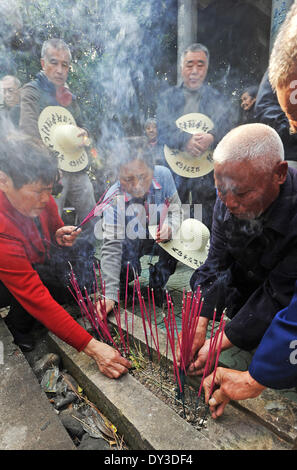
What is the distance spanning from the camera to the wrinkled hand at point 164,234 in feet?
9.89

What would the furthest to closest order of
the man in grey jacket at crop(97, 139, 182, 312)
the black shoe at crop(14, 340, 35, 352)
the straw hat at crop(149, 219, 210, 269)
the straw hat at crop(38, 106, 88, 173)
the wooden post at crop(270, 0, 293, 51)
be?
the wooden post at crop(270, 0, 293, 51) < the straw hat at crop(149, 219, 210, 269) < the man in grey jacket at crop(97, 139, 182, 312) < the straw hat at crop(38, 106, 88, 173) < the black shoe at crop(14, 340, 35, 352)

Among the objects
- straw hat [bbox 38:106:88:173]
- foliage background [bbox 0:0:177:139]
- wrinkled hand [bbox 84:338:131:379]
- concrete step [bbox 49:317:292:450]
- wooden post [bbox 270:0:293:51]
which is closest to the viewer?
concrete step [bbox 49:317:292:450]

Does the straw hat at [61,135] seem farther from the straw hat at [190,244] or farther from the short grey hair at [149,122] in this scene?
the short grey hair at [149,122]

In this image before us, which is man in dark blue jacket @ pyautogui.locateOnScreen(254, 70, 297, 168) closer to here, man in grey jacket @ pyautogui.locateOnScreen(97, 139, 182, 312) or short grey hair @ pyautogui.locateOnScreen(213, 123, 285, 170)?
short grey hair @ pyautogui.locateOnScreen(213, 123, 285, 170)

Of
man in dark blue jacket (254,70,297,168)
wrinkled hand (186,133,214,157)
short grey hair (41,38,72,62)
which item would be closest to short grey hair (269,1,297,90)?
man in dark blue jacket (254,70,297,168)

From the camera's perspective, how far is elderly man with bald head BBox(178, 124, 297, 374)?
1.66 meters

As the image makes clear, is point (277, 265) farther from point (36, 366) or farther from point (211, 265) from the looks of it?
point (36, 366)

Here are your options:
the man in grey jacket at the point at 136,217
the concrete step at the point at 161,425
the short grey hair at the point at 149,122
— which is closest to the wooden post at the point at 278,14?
the short grey hair at the point at 149,122

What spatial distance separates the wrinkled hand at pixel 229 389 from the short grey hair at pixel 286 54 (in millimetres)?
1602

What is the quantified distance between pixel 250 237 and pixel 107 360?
139 centimetres

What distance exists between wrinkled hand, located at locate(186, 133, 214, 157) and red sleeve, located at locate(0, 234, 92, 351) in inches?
93.0

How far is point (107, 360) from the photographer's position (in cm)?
204

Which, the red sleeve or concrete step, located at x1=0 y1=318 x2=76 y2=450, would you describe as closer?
concrete step, located at x1=0 y1=318 x2=76 y2=450

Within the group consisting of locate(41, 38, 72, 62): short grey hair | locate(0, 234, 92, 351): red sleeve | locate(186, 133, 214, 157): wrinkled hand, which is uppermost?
locate(41, 38, 72, 62): short grey hair
